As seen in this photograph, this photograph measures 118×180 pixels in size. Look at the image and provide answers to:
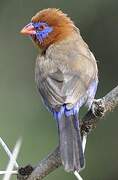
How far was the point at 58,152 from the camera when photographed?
10.5ft

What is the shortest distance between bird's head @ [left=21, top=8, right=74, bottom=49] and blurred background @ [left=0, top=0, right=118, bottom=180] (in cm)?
269

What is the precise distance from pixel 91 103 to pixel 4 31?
19.3 feet

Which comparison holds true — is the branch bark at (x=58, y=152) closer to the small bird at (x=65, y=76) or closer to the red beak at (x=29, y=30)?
the small bird at (x=65, y=76)

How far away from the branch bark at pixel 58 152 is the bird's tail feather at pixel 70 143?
133mm

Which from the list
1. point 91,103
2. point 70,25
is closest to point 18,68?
point 70,25

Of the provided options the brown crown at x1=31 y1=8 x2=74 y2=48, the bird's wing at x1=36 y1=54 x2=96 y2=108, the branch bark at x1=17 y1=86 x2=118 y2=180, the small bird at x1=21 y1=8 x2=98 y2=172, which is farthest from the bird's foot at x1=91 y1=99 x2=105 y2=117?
the brown crown at x1=31 y1=8 x2=74 y2=48

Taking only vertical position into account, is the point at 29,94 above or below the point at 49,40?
below

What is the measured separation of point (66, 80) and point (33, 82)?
476cm

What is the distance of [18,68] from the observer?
954cm

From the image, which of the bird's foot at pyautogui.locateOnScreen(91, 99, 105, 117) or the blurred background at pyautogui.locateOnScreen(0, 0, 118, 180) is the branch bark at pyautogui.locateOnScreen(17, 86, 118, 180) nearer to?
the bird's foot at pyautogui.locateOnScreen(91, 99, 105, 117)

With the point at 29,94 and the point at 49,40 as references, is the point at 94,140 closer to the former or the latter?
the point at 29,94

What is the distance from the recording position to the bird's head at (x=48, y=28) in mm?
5155

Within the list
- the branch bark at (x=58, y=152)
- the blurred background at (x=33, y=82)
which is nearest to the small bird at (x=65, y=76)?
the branch bark at (x=58, y=152)

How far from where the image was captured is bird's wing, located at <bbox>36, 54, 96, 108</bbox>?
4.15m
